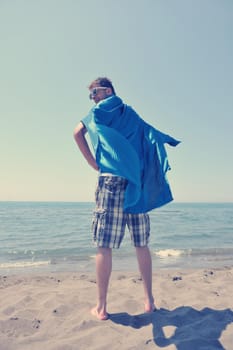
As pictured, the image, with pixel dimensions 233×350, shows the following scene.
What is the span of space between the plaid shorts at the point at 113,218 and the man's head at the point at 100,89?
841 millimetres

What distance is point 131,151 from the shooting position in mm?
2871

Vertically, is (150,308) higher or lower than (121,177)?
lower

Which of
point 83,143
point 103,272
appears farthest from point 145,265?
point 83,143

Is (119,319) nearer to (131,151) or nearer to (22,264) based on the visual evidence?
(131,151)

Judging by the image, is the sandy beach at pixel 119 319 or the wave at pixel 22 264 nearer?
the sandy beach at pixel 119 319

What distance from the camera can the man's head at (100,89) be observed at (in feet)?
10.2

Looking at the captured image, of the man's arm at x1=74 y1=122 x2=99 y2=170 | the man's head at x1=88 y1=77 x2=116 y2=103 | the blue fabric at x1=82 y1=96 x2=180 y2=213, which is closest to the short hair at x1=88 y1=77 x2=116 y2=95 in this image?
the man's head at x1=88 y1=77 x2=116 y2=103

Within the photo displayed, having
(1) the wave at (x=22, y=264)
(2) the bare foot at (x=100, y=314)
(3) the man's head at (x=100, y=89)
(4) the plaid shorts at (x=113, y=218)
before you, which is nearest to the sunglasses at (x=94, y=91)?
(3) the man's head at (x=100, y=89)

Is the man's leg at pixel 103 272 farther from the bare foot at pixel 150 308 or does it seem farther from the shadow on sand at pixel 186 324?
the bare foot at pixel 150 308

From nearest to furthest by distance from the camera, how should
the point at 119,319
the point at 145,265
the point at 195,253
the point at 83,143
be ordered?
the point at 119,319 → the point at 145,265 → the point at 83,143 → the point at 195,253

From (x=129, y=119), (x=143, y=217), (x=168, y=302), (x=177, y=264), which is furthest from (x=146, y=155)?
(x=177, y=264)

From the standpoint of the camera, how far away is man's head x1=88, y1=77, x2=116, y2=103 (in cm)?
311

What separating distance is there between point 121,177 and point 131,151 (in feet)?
0.86

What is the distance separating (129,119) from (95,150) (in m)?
0.45
